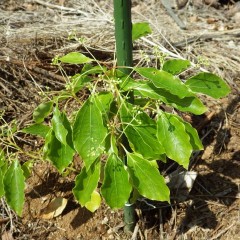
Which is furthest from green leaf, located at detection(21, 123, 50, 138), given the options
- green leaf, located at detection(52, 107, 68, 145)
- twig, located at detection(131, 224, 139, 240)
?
twig, located at detection(131, 224, 139, 240)

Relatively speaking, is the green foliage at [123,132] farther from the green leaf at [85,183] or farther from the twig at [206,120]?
the twig at [206,120]

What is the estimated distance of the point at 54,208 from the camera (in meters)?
1.82

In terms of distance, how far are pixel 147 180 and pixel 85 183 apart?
187 mm

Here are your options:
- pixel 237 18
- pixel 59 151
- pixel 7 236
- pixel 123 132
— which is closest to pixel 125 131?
pixel 123 132

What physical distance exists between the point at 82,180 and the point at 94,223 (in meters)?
0.55

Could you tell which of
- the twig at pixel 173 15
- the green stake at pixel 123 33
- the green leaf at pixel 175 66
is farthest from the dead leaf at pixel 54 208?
the twig at pixel 173 15

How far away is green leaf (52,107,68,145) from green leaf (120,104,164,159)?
0.18 meters

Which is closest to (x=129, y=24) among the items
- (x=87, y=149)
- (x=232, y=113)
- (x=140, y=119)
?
(x=140, y=119)

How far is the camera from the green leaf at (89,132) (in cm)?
123

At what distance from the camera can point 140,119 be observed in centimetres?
132

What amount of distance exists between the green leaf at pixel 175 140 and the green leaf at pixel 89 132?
6.9 inches

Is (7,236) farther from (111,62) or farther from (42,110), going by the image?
(111,62)

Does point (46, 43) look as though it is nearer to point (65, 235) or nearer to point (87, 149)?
point (65, 235)

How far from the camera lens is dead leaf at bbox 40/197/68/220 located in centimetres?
182
